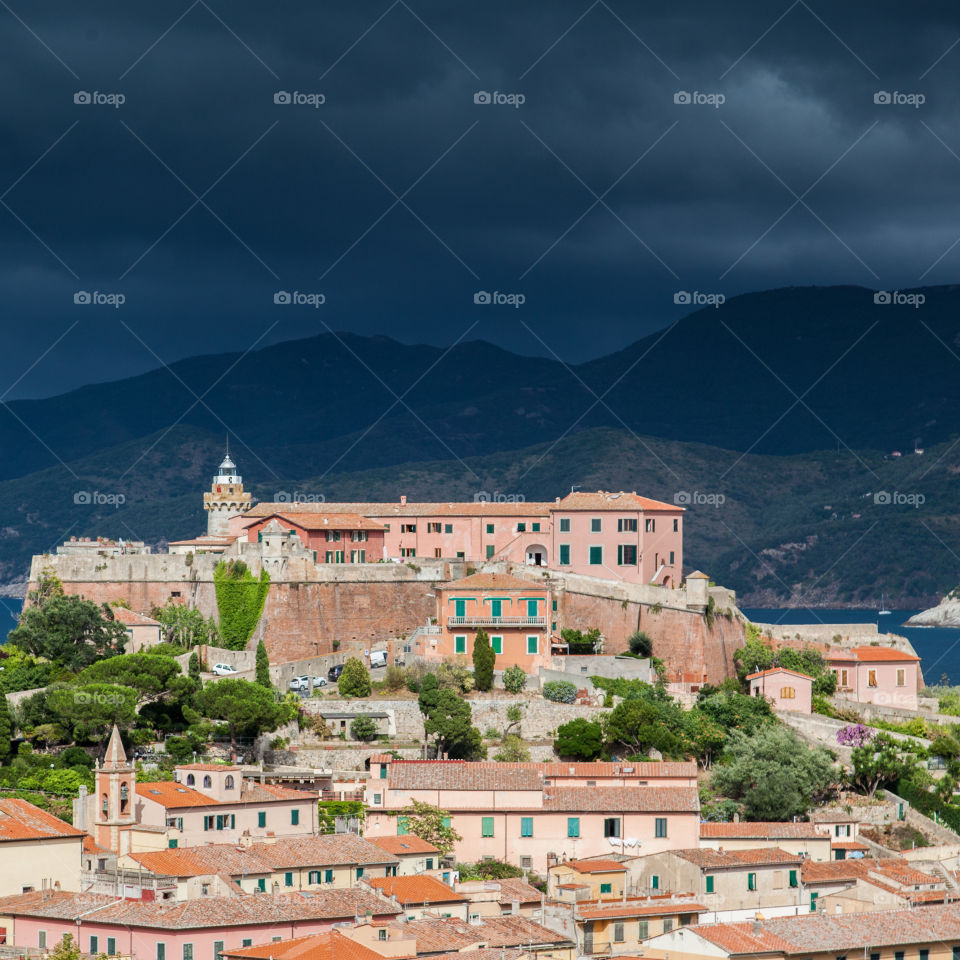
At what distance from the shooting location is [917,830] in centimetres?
6150

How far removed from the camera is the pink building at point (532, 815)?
5631 centimetres

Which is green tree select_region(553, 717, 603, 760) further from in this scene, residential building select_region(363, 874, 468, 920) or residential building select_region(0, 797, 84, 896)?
residential building select_region(0, 797, 84, 896)

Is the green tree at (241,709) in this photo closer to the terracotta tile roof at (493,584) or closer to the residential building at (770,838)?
the terracotta tile roof at (493,584)

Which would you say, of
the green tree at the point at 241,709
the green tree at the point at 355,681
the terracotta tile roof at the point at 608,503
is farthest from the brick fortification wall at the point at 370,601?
the green tree at the point at 241,709

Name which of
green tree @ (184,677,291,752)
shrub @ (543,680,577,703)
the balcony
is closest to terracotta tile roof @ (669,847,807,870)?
shrub @ (543,680,577,703)

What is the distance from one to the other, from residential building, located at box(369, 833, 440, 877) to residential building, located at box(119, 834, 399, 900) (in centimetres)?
48

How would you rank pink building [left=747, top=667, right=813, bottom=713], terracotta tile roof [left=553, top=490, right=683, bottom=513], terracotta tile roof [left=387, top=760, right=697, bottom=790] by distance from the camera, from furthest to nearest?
terracotta tile roof [left=553, top=490, right=683, bottom=513] < pink building [left=747, top=667, right=813, bottom=713] < terracotta tile roof [left=387, top=760, right=697, bottom=790]

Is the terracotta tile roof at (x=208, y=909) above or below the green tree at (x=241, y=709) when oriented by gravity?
below

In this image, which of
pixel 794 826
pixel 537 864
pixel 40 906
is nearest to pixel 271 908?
pixel 40 906

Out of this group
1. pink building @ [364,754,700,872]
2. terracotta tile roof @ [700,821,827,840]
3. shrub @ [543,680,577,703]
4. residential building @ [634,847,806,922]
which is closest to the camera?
residential building @ [634,847,806,922]

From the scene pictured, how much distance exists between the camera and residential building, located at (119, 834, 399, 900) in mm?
47312

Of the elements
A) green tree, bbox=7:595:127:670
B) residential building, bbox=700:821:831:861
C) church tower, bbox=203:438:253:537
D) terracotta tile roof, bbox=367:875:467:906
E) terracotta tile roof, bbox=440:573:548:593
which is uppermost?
church tower, bbox=203:438:253:537

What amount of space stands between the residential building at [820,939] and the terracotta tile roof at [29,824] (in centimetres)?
1657

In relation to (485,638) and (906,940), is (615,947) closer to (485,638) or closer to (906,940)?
(906,940)
